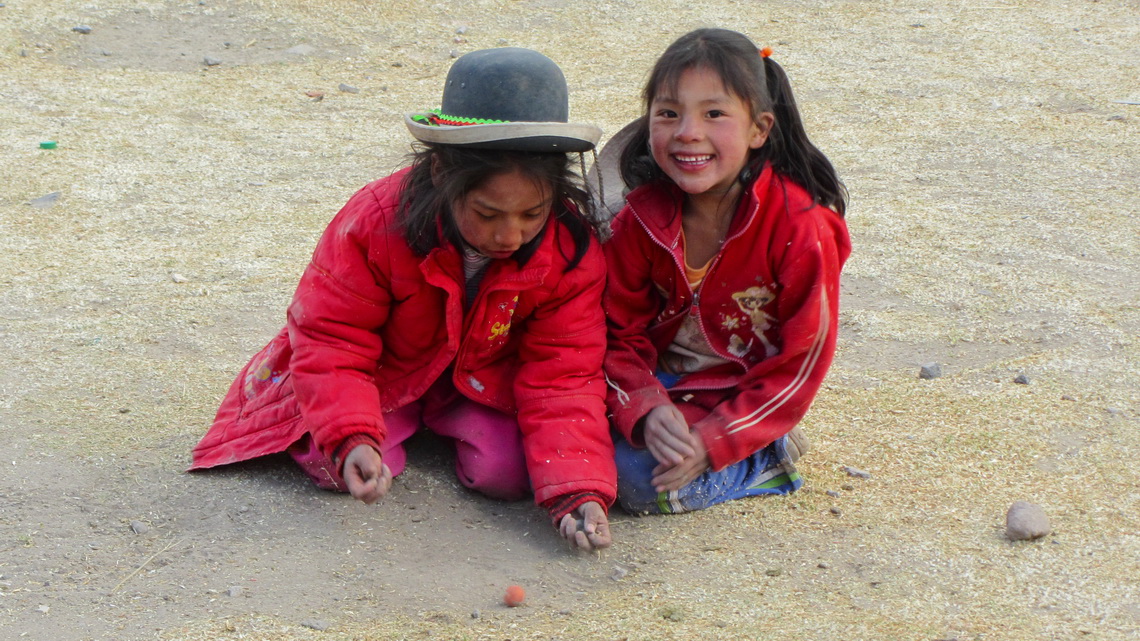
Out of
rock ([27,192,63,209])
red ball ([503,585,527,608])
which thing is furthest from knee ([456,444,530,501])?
rock ([27,192,63,209])

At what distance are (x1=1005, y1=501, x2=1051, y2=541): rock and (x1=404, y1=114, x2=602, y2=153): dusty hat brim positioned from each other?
1324 millimetres

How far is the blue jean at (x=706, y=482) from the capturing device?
2850mm

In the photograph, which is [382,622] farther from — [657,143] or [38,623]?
[657,143]

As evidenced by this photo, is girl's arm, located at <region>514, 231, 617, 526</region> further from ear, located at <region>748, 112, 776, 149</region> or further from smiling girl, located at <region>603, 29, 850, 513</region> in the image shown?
ear, located at <region>748, 112, 776, 149</region>

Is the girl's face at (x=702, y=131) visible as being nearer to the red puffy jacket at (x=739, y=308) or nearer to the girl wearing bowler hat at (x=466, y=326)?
the red puffy jacket at (x=739, y=308)

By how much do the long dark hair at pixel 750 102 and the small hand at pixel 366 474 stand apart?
0.94 m

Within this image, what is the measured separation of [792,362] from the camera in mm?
Answer: 2748

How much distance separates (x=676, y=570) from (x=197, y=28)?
595cm

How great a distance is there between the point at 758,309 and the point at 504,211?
718mm

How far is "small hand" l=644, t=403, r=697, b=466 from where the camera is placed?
8.98 feet

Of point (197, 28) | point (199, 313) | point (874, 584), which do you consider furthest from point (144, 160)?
point (874, 584)

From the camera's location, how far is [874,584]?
253 centimetres

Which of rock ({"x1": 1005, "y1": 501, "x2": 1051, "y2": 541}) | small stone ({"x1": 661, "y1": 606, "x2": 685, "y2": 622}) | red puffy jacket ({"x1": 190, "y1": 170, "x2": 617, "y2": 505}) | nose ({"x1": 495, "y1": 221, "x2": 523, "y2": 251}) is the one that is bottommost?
small stone ({"x1": 661, "y1": 606, "x2": 685, "y2": 622})

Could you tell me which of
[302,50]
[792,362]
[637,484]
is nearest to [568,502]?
[637,484]
